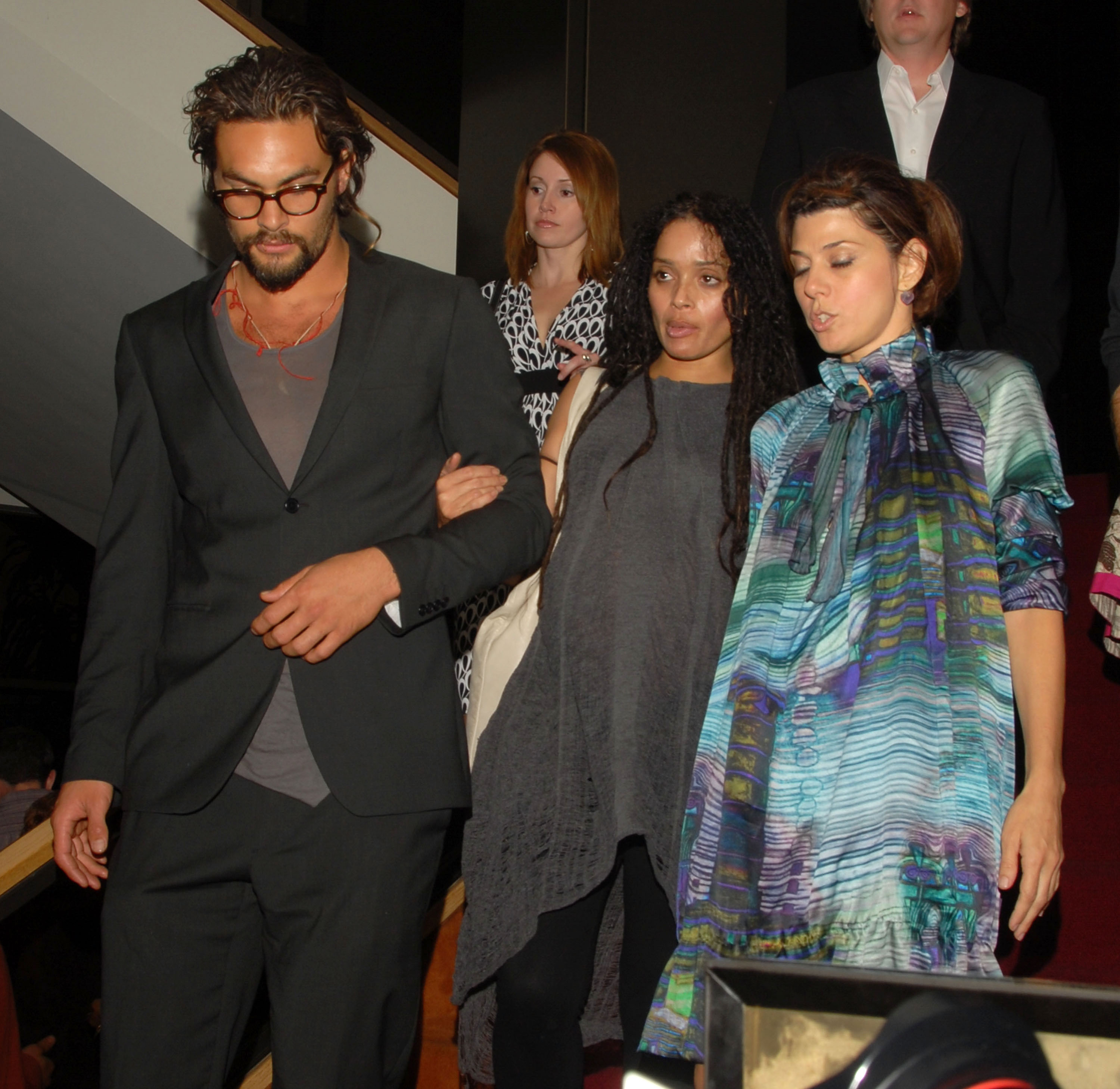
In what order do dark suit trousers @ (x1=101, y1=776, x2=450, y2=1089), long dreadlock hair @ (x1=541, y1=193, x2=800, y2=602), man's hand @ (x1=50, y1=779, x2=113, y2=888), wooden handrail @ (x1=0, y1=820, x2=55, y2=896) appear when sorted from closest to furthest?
dark suit trousers @ (x1=101, y1=776, x2=450, y2=1089)
man's hand @ (x1=50, y1=779, x2=113, y2=888)
long dreadlock hair @ (x1=541, y1=193, x2=800, y2=602)
wooden handrail @ (x1=0, y1=820, x2=55, y2=896)

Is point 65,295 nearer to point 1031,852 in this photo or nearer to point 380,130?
point 380,130

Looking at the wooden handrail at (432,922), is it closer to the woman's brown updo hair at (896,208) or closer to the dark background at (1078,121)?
the woman's brown updo hair at (896,208)

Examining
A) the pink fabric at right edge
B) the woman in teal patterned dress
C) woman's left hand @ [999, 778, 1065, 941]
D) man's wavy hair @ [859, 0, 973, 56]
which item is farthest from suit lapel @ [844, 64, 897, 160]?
woman's left hand @ [999, 778, 1065, 941]

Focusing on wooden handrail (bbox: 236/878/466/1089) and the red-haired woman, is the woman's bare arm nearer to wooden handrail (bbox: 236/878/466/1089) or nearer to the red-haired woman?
the red-haired woman

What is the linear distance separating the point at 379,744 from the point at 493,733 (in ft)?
1.33

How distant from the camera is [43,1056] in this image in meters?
4.84

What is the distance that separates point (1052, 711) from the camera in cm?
175

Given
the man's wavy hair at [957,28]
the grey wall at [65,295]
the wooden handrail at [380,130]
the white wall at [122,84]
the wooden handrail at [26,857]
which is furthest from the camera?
the wooden handrail at [380,130]

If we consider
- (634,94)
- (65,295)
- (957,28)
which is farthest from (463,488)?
(65,295)

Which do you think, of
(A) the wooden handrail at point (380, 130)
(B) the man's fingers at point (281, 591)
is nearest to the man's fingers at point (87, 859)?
(B) the man's fingers at point (281, 591)

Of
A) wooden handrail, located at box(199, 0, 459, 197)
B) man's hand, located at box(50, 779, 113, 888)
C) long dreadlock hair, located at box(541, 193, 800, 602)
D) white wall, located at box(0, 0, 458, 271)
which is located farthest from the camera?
wooden handrail, located at box(199, 0, 459, 197)

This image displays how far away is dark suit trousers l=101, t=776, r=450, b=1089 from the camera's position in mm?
1754

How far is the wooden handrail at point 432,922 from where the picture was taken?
2.92 metres

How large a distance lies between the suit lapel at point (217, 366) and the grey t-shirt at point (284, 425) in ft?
0.05
